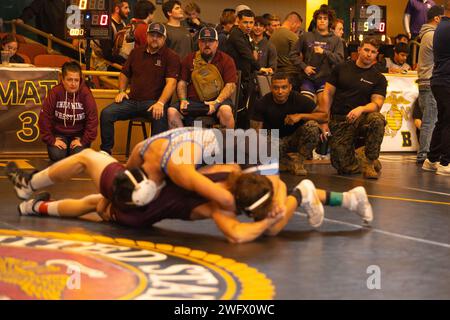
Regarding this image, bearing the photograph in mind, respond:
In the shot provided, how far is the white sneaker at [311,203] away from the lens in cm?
546

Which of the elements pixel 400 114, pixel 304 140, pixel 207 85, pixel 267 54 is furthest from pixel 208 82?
pixel 400 114

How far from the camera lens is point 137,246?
16.6ft

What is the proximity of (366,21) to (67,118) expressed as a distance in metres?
5.44

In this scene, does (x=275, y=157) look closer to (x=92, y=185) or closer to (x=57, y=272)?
(x=92, y=185)

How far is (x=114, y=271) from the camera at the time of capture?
4363mm

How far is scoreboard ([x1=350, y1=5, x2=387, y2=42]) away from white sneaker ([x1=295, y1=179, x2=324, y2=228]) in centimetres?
740

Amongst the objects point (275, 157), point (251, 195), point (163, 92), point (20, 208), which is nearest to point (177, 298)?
point (251, 195)

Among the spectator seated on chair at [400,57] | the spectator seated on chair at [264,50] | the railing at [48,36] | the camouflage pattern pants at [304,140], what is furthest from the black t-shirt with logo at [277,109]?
the spectator seated on chair at [400,57]

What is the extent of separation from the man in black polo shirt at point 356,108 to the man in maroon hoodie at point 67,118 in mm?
2446

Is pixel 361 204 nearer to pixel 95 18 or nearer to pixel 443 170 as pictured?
pixel 443 170

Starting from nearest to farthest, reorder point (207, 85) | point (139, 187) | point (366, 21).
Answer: point (139, 187), point (207, 85), point (366, 21)

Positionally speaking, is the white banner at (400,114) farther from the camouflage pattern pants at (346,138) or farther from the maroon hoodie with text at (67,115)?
the maroon hoodie with text at (67,115)

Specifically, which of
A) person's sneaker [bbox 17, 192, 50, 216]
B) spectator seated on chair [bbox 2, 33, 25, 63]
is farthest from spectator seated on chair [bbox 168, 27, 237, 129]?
person's sneaker [bbox 17, 192, 50, 216]

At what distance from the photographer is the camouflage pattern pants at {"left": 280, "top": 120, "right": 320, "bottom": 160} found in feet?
29.3
